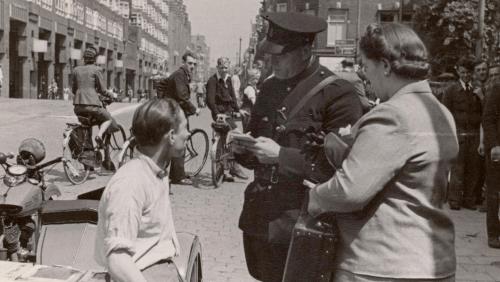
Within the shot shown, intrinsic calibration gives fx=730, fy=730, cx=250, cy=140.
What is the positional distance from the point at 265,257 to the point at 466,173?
6.70 m

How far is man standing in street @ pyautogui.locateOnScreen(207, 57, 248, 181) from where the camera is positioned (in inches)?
465

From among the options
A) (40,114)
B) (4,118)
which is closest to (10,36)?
(40,114)

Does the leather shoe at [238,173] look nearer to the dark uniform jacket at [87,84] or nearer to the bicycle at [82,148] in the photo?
the bicycle at [82,148]

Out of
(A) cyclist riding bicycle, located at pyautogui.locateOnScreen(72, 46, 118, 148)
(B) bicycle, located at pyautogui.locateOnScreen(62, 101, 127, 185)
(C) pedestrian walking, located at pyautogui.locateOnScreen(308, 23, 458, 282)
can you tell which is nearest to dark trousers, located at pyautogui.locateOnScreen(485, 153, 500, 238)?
(C) pedestrian walking, located at pyautogui.locateOnScreen(308, 23, 458, 282)

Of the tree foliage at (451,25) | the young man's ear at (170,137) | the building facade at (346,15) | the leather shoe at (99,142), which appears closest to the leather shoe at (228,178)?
→ the leather shoe at (99,142)

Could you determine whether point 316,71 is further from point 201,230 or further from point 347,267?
point 201,230

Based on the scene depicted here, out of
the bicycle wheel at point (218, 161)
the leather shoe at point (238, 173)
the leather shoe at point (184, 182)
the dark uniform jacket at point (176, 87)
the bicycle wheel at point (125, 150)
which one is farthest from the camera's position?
the leather shoe at point (238, 173)

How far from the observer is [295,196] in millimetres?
3424

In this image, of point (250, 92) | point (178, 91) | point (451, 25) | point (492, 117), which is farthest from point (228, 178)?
point (451, 25)

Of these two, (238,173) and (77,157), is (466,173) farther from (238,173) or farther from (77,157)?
(77,157)

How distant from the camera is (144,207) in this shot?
2801 mm

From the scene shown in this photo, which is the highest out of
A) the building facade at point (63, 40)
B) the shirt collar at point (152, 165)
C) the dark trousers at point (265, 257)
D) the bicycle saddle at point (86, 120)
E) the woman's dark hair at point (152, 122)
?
the building facade at point (63, 40)

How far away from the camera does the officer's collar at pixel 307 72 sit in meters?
3.53

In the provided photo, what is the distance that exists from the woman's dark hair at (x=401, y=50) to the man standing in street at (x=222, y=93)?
9239mm
